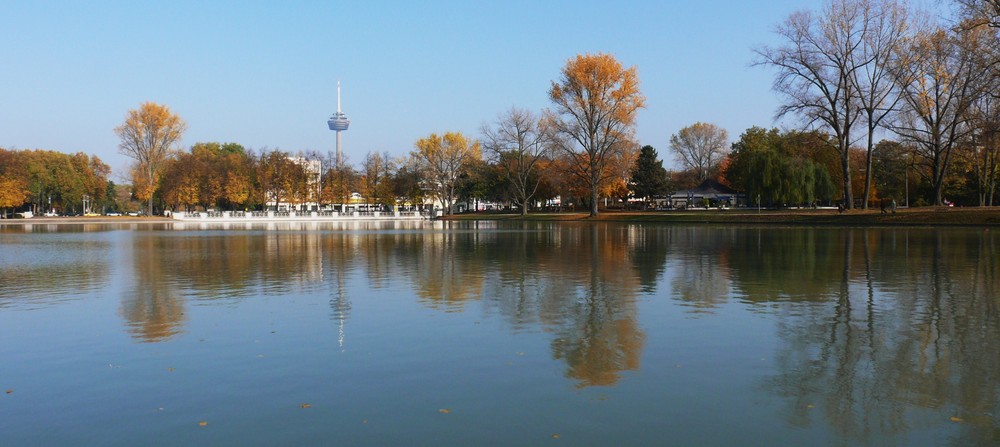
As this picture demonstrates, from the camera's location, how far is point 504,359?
29.1 ft

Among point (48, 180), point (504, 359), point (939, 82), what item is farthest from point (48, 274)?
point (48, 180)

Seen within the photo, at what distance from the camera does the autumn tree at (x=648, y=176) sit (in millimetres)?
A: 106750

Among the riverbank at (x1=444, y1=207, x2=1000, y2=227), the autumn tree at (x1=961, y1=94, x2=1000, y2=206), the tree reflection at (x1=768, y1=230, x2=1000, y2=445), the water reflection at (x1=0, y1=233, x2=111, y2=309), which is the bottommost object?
the tree reflection at (x1=768, y1=230, x2=1000, y2=445)

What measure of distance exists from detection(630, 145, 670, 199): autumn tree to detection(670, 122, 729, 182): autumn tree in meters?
23.8

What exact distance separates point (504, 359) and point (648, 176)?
100770mm

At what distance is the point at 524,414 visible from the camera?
6613 mm

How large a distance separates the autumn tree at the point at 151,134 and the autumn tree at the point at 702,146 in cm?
8350

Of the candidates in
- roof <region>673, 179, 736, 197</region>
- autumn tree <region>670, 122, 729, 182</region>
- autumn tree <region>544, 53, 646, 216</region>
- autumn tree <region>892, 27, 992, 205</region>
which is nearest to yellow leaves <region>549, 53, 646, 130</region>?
autumn tree <region>544, 53, 646, 216</region>

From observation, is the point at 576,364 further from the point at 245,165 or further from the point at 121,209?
the point at 121,209

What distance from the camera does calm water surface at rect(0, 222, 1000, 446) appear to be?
627 centimetres

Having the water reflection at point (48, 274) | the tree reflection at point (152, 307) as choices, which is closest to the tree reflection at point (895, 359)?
the tree reflection at point (152, 307)

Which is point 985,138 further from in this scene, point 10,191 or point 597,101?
point 10,191

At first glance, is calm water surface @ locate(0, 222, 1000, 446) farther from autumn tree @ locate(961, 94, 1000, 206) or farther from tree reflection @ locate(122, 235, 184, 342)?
autumn tree @ locate(961, 94, 1000, 206)

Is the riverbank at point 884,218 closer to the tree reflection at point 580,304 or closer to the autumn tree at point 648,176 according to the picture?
the tree reflection at point 580,304
